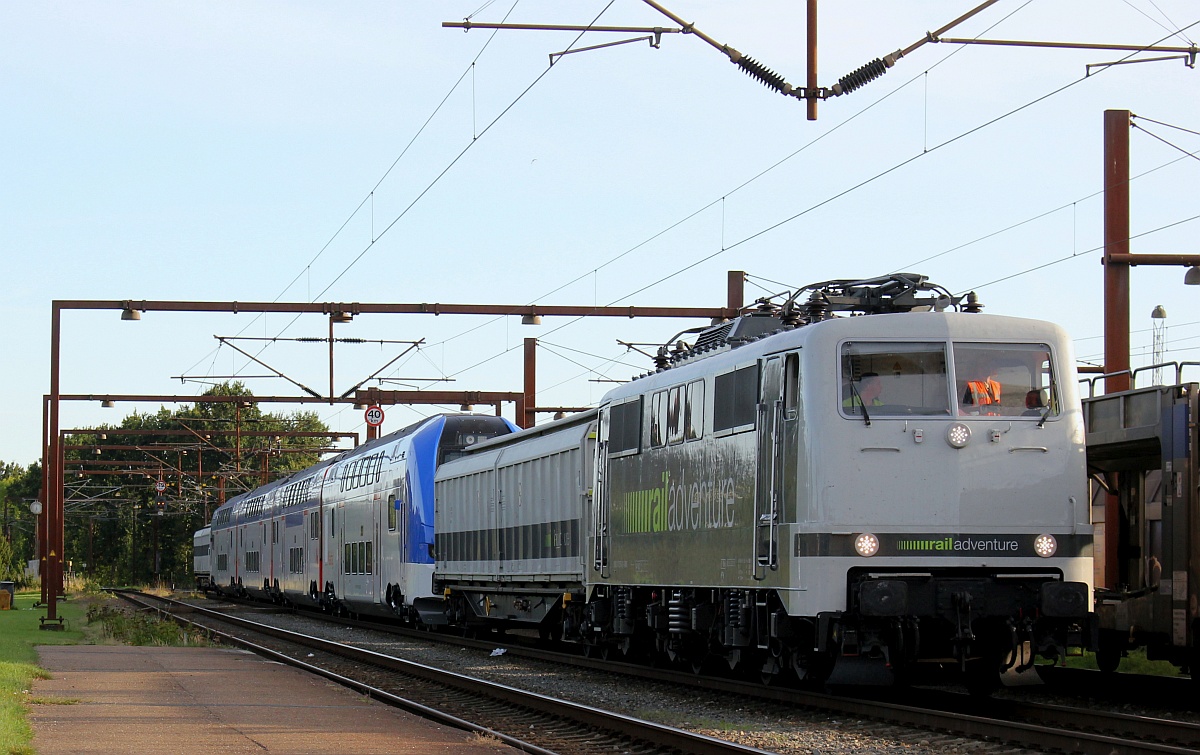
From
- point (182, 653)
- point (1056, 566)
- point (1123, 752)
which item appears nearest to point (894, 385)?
point (1056, 566)

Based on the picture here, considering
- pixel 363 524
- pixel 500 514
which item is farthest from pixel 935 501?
pixel 363 524

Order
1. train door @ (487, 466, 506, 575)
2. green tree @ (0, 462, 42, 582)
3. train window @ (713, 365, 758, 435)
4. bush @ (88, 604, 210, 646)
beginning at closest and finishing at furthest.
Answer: train window @ (713, 365, 758, 435), train door @ (487, 466, 506, 575), bush @ (88, 604, 210, 646), green tree @ (0, 462, 42, 582)

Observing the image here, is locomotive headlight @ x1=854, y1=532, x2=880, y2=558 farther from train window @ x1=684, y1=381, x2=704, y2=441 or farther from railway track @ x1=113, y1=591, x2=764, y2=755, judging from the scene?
train window @ x1=684, y1=381, x2=704, y2=441

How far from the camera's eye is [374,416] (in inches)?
1695

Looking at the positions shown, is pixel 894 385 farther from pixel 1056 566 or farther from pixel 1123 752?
pixel 1123 752

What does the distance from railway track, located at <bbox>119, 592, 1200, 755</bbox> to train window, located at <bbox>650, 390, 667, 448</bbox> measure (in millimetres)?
2605

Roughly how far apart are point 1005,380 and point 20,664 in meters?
12.8

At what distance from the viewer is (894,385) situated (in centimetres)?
1364

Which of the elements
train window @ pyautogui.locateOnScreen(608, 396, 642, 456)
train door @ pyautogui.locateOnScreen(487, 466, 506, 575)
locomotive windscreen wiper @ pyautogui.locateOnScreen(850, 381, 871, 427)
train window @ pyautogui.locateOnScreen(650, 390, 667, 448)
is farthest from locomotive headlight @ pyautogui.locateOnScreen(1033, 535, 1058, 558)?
train door @ pyautogui.locateOnScreen(487, 466, 506, 575)

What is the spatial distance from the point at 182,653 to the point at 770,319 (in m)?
11.8

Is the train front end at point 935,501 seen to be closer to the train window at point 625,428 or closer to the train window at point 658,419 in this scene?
the train window at point 658,419

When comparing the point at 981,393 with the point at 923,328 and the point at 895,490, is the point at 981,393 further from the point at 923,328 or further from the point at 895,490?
the point at 895,490

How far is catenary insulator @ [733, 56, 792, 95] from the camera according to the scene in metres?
14.7

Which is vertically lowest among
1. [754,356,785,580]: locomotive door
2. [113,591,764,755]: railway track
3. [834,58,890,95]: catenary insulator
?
[113,591,764,755]: railway track
